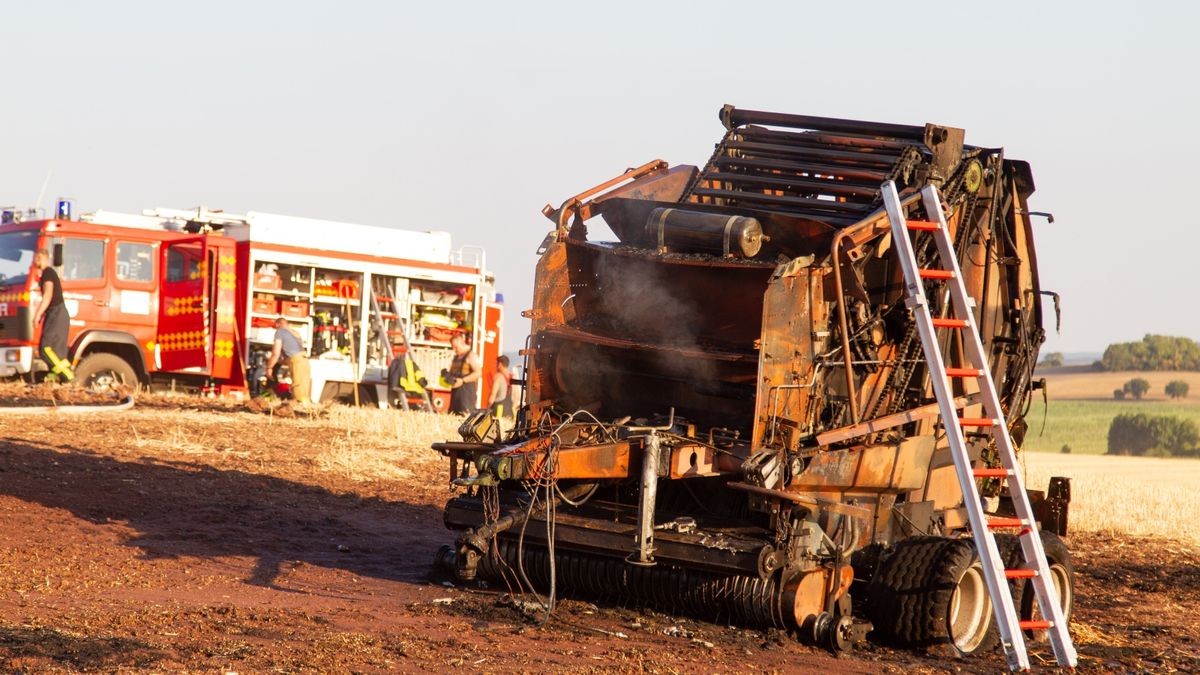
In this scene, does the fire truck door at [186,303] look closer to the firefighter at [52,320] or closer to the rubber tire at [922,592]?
the firefighter at [52,320]

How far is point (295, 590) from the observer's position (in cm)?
1037

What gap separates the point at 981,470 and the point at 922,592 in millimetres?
858

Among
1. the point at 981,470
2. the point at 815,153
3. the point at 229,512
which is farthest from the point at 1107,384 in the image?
the point at 981,470

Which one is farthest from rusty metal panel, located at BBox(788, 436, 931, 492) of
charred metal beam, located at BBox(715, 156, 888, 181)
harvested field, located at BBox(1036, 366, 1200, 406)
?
harvested field, located at BBox(1036, 366, 1200, 406)

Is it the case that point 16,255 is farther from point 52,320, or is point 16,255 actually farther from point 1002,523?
point 1002,523

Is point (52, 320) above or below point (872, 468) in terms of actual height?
above

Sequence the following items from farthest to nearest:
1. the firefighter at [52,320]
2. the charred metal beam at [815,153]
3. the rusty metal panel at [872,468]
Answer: the firefighter at [52,320]
the charred metal beam at [815,153]
the rusty metal panel at [872,468]

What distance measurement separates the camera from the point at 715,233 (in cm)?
1001

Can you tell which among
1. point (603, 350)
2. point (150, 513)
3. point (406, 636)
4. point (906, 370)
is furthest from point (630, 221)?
point (150, 513)

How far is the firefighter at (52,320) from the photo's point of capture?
861 inches

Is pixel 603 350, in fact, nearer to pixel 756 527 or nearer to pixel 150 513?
pixel 756 527

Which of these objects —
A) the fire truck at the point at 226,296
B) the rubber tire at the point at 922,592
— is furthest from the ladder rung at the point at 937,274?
the fire truck at the point at 226,296

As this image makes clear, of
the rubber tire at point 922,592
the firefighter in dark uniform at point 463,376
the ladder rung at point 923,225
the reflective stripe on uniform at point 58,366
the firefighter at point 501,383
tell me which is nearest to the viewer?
the rubber tire at point 922,592

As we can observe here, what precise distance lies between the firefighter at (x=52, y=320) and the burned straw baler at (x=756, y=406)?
12.9 meters
